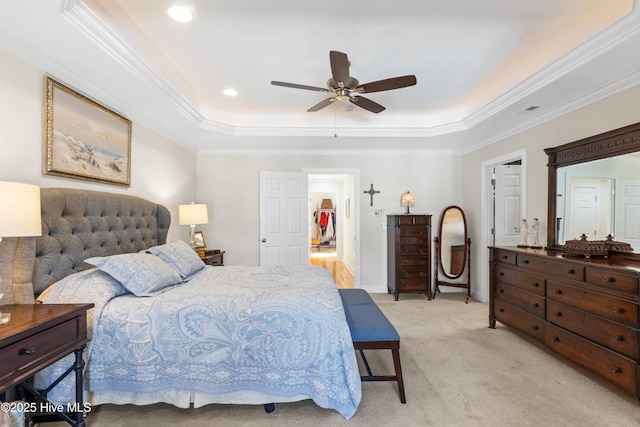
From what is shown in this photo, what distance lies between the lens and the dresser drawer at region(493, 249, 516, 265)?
3.19 meters

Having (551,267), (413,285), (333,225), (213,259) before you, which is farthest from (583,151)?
(333,225)

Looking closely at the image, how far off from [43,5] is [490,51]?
320cm

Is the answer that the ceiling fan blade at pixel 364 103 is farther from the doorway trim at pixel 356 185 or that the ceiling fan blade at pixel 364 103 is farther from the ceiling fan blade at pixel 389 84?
the doorway trim at pixel 356 185

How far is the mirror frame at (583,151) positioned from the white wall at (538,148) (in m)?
0.09

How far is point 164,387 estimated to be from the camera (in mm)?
1880

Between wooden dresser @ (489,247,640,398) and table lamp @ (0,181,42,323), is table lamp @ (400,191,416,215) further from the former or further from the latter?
table lamp @ (0,181,42,323)

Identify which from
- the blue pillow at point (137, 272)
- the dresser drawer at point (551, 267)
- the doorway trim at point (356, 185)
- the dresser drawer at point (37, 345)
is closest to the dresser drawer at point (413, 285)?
the doorway trim at point (356, 185)

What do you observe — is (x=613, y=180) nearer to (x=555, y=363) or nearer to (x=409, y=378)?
(x=555, y=363)

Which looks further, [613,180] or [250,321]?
[613,180]

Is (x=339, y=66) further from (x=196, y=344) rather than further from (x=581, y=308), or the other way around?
(x=581, y=308)

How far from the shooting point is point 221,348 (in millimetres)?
1882

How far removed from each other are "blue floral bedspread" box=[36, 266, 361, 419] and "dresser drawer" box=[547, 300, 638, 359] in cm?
183

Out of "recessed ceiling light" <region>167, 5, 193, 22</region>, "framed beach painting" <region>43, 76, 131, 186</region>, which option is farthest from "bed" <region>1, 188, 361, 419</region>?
"recessed ceiling light" <region>167, 5, 193, 22</region>

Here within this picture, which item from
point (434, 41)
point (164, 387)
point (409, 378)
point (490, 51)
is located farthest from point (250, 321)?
point (490, 51)
